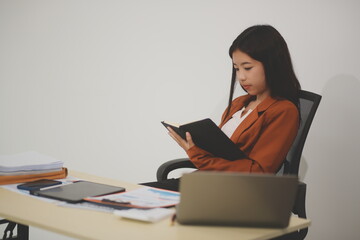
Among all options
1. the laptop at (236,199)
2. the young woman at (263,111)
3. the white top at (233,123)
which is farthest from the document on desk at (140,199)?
the white top at (233,123)

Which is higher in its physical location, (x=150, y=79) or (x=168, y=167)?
(x=150, y=79)

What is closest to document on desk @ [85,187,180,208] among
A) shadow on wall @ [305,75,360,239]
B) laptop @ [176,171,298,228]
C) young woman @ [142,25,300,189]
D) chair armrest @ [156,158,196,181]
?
laptop @ [176,171,298,228]

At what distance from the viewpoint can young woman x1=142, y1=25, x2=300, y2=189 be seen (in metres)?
1.80

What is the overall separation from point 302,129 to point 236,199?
0.86 m

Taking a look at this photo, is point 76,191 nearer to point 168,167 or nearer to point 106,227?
point 106,227

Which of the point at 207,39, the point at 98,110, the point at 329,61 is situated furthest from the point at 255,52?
the point at 98,110

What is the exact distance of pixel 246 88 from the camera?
1.99 m

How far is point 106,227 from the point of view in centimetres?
109

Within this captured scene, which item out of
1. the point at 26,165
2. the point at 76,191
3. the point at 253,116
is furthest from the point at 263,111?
the point at 26,165

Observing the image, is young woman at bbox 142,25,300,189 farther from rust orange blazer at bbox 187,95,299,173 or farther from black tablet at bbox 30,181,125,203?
black tablet at bbox 30,181,125,203

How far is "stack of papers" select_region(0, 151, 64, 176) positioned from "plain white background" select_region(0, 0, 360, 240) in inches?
50.0

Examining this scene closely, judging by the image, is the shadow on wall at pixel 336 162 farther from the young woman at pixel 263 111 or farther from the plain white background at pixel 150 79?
the young woman at pixel 263 111

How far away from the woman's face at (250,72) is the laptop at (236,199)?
914 mm

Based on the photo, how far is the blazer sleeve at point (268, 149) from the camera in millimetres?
1781
